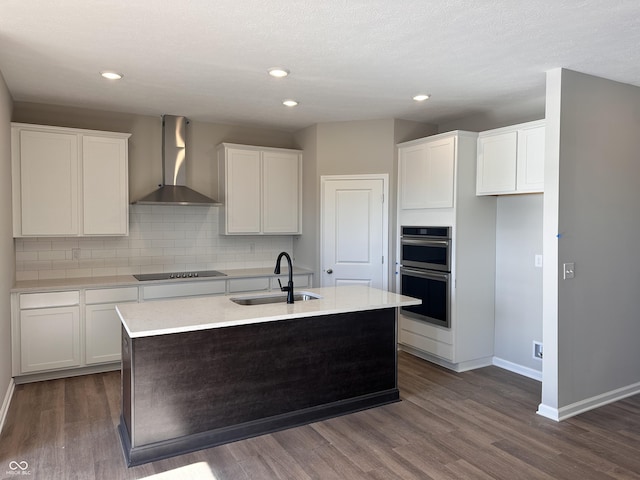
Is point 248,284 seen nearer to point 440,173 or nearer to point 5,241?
point 5,241

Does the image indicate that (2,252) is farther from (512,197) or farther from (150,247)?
(512,197)

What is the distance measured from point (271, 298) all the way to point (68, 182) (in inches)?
92.4

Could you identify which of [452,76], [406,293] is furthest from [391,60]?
[406,293]

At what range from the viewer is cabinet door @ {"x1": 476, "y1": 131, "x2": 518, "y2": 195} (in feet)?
13.2

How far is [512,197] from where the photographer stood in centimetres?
439

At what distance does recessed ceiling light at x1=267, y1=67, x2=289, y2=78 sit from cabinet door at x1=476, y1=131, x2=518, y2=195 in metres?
2.06

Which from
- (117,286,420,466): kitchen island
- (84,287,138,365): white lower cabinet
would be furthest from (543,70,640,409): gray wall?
(84,287,138,365): white lower cabinet

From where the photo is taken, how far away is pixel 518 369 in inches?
173

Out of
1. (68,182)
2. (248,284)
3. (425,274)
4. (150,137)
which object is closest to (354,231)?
(425,274)

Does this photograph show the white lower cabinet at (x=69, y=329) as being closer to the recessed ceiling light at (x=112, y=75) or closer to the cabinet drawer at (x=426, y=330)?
the recessed ceiling light at (x=112, y=75)

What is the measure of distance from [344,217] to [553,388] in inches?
106

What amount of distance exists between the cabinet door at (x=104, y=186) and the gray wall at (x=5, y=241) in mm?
651

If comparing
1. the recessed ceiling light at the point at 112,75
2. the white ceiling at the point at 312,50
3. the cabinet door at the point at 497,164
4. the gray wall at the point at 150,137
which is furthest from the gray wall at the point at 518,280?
the recessed ceiling light at the point at 112,75

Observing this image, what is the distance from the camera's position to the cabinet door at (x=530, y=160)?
3771 mm
